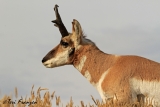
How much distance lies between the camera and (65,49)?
443 inches

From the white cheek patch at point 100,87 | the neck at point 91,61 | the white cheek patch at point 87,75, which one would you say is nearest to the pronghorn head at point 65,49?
the neck at point 91,61

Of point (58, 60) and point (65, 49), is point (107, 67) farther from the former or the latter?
point (58, 60)

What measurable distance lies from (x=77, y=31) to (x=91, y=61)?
0.93m

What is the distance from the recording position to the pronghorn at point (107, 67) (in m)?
9.88

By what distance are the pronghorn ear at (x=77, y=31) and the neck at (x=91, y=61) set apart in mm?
254

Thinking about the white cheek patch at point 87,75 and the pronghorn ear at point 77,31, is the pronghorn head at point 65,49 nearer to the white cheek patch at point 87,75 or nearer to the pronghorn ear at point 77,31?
the pronghorn ear at point 77,31

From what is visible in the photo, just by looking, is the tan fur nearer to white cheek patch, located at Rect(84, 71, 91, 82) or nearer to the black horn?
white cheek patch, located at Rect(84, 71, 91, 82)

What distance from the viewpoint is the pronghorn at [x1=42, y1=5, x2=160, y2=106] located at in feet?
32.4

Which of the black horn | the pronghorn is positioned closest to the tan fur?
the pronghorn

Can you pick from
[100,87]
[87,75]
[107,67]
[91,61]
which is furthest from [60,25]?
[100,87]

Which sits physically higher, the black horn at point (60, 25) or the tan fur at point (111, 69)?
the black horn at point (60, 25)

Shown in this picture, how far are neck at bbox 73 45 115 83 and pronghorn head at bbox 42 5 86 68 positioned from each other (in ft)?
0.62

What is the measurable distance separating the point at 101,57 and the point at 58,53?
127cm

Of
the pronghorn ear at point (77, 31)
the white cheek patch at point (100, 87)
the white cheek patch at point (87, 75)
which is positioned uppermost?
the pronghorn ear at point (77, 31)
